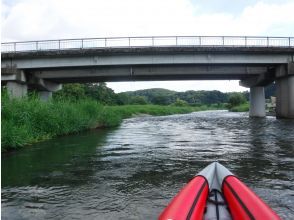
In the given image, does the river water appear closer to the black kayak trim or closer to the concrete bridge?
the black kayak trim

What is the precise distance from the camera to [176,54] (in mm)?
33125

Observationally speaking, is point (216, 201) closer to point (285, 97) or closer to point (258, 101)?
point (285, 97)

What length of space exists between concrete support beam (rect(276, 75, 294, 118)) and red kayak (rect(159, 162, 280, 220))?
29759 mm

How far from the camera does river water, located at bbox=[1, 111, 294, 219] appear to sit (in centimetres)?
572

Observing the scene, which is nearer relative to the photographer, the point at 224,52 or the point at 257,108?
the point at 224,52

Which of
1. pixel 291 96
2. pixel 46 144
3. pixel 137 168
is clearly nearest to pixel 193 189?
pixel 137 168

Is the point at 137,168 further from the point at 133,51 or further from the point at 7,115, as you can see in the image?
the point at 133,51

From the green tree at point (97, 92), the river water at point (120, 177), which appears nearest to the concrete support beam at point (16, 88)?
the river water at point (120, 177)

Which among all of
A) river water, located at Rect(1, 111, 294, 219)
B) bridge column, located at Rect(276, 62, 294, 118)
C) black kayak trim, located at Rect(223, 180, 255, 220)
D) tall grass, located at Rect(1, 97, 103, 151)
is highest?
bridge column, located at Rect(276, 62, 294, 118)

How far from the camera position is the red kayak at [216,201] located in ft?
13.3

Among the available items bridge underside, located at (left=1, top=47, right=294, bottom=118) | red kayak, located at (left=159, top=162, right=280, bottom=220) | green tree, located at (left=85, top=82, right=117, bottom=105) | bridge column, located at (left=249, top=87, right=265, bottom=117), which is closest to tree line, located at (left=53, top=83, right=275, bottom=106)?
green tree, located at (left=85, top=82, right=117, bottom=105)

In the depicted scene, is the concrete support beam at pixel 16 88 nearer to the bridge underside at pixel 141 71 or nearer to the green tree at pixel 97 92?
the bridge underside at pixel 141 71

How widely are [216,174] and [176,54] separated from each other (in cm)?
2780

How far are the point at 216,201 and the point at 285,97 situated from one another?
31.8 meters
